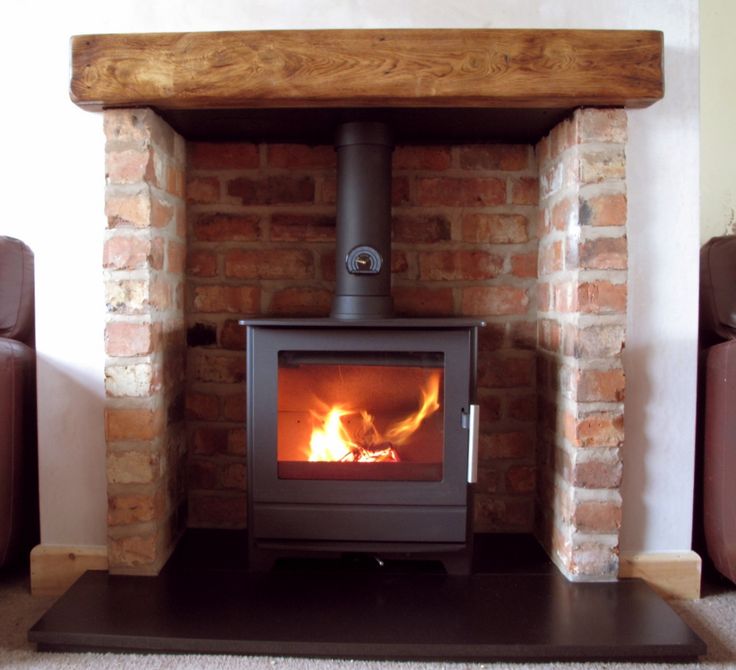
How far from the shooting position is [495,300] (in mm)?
1927

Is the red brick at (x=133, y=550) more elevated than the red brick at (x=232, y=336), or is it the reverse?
the red brick at (x=232, y=336)

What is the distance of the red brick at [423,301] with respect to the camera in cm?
193

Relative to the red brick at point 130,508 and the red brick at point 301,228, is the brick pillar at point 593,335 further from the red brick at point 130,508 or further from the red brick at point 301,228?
the red brick at point 130,508

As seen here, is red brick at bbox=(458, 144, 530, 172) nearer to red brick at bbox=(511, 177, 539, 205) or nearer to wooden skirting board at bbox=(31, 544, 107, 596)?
red brick at bbox=(511, 177, 539, 205)

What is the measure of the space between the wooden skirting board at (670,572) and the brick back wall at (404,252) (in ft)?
1.21

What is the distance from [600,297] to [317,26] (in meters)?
0.94

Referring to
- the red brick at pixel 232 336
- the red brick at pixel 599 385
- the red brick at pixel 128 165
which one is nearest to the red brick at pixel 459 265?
the red brick at pixel 599 385

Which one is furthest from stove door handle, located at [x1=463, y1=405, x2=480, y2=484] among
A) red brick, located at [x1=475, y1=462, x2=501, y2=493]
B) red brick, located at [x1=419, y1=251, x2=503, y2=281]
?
red brick, located at [x1=419, y1=251, x2=503, y2=281]

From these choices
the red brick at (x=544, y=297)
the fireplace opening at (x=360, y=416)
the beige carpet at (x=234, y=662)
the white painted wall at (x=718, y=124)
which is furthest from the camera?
the white painted wall at (x=718, y=124)

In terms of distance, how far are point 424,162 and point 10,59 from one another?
1.07m

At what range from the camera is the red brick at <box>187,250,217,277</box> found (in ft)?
6.33

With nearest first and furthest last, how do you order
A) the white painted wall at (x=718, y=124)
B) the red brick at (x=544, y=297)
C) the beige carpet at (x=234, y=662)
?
1. the beige carpet at (x=234, y=662)
2. the red brick at (x=544, y=297)
3. the white painted wall at (x=718, y=124)

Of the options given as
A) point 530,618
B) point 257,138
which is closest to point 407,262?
point 257,138

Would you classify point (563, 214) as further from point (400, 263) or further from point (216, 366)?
point (216, 366)
